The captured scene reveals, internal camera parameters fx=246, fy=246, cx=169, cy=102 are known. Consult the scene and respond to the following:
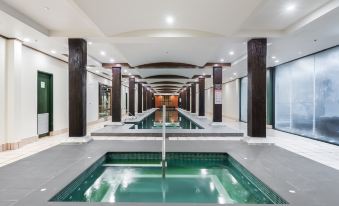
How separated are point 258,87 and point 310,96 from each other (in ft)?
11.7

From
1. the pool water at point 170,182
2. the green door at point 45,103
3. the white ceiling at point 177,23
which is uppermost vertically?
the white ceiling at point 177,23

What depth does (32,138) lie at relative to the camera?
8.06 metres

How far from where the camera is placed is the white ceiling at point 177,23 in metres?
4.87

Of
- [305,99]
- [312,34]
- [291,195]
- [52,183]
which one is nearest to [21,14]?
[52,183]

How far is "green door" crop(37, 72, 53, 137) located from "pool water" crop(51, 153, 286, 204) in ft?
14.1

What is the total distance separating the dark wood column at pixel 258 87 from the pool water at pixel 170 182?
1.79 m

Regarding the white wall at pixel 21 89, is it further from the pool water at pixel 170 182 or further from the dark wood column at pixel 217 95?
the dark wood column at pixel 217 95

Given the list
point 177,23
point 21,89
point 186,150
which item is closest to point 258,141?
point 186,150

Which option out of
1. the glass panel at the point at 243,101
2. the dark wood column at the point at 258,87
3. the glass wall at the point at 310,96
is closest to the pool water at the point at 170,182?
the dark wood column at the point at 258,87

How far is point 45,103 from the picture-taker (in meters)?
9.31

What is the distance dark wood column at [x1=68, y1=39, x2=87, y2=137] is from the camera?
23.6 ft

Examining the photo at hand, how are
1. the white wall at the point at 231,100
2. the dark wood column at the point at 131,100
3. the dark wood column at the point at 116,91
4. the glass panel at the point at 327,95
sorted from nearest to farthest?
the glass panel at the point at 327,95 < the dark wood column at the point at 116,91 < the dark wood column at the point at 131,100 < the white wall at the point at 231,100

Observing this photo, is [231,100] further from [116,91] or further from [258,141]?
[258,141]

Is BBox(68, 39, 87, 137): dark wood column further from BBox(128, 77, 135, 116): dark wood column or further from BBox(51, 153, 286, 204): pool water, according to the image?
BBox(128, 77, 135, 116): dark wood column
